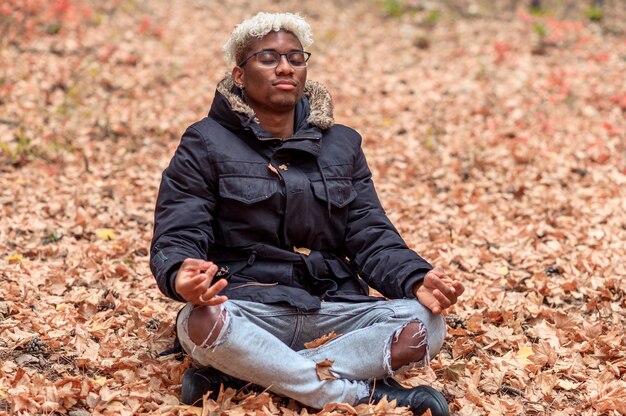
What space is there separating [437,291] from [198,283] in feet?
3.50

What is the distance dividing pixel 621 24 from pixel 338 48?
529cm

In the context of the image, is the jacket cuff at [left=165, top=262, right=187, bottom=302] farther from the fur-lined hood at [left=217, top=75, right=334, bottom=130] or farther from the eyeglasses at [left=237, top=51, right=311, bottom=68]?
the eyeglasses at [left=237, top=51, right=311, bottom=68]

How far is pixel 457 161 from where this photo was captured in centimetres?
759

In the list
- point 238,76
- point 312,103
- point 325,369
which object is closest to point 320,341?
point 325,369

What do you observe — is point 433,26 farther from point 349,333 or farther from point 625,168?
point 349,333

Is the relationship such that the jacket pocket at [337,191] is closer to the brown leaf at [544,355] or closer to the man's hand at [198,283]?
the man's hand at [198,283]

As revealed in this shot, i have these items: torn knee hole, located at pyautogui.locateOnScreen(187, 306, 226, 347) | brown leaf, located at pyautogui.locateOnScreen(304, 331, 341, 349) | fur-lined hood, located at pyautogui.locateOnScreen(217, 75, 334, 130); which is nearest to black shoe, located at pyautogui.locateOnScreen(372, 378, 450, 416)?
brown leaf, located at pyautogui.locateOnScreen(304, 331, 341, 349)

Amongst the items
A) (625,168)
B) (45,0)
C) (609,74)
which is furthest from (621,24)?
(45,0)

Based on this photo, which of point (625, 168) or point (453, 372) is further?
point (625, 168)

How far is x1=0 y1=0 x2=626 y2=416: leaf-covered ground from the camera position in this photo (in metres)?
3.80

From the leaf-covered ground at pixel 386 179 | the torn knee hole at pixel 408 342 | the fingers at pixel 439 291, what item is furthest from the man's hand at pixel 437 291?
the leaf-covered ground at pixel 386 179

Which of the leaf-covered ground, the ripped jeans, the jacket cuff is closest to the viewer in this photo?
the jacket cuff

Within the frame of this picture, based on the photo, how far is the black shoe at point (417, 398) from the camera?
127 inches

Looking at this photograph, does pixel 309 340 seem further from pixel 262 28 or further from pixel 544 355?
pixel 262 28
